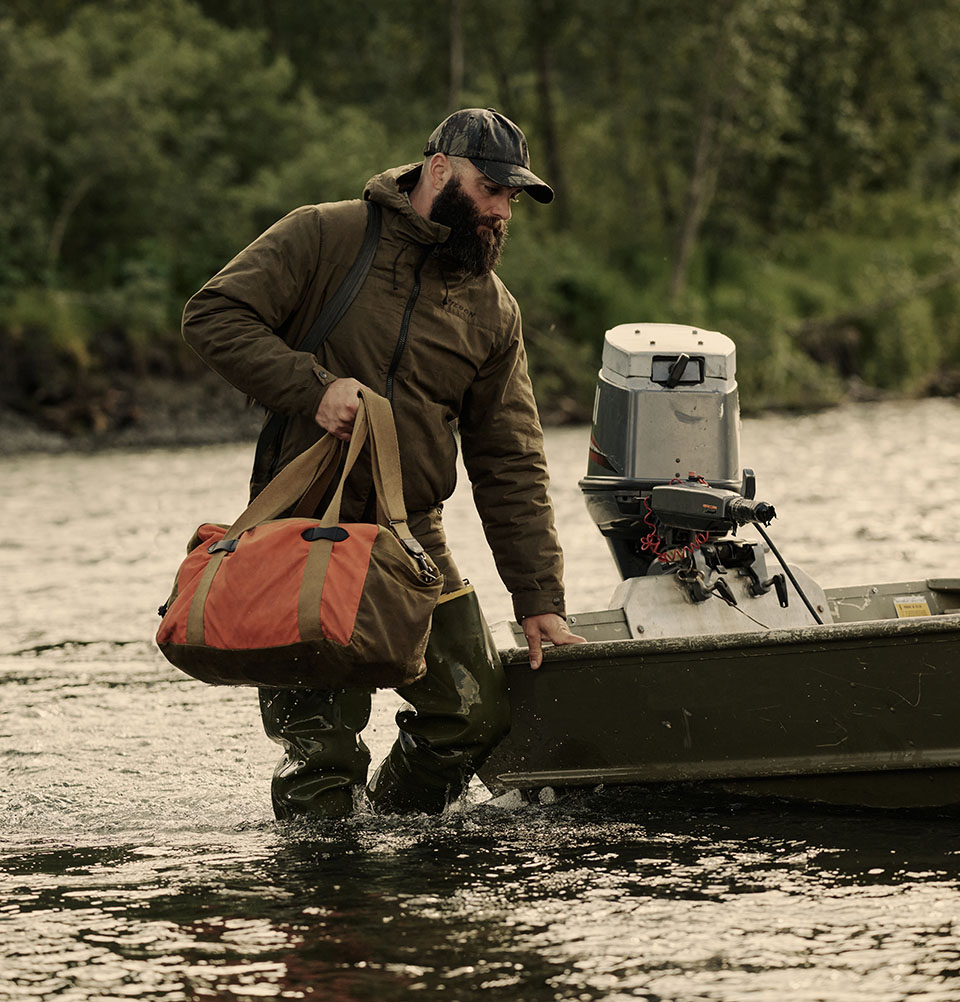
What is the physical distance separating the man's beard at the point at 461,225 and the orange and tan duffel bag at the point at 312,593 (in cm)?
49

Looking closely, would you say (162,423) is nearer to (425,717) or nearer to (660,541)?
(660,541)

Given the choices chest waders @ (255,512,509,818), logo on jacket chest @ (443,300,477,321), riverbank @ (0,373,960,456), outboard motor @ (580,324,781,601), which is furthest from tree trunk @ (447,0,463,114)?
chest waders @ (255,512,509,818)

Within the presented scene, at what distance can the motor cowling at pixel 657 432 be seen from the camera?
6316 millimetres

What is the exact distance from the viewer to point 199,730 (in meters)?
7.46

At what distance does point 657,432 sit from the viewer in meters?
6.33

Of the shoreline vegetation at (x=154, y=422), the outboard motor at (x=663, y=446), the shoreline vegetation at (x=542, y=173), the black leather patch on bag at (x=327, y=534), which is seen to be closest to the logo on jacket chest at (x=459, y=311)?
the black leather patch on bag at (x=327, y=534)

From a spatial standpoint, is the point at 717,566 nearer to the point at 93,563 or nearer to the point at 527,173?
the point at 527,173

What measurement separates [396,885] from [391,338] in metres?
1.53

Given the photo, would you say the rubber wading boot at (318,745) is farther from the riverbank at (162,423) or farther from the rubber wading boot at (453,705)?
the riverbank at (162,423)

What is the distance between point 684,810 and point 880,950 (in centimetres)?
147

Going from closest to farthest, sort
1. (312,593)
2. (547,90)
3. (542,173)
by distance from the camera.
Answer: (312,593), (547,90), (542,173)

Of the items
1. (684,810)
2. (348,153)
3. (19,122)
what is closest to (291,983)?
(684,810)

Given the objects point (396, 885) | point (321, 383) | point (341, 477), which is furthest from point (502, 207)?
point (396, 885)

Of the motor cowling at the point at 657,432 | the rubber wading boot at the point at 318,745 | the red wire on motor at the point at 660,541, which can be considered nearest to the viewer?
the rubber wading boot at the point at 318,745
